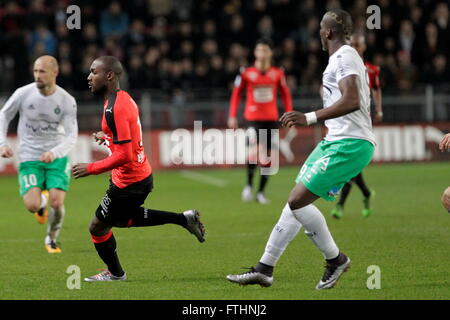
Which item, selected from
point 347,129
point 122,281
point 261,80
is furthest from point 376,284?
point 261,80

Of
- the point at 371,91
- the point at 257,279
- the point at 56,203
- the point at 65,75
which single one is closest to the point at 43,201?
the point at 56,203

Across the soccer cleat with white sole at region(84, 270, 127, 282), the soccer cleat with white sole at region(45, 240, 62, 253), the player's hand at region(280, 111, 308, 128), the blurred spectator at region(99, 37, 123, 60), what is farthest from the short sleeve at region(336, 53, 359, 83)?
the blurred spectator at region(99, 37, 123, 60)

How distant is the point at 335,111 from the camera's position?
6.82 m

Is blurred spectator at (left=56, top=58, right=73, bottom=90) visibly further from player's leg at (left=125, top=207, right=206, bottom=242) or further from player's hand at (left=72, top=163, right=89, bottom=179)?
player's hand at (left=72, top=163, right=89, bottom=179)

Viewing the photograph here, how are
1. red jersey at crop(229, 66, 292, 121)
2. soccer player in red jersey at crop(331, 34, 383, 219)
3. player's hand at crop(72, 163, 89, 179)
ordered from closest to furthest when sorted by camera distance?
player's hand at crop(72, 163, 89, 179), soccer player in red jersey at crop(331, 34, 383, 219), red jersey at crop(229, 66, 292, 121)

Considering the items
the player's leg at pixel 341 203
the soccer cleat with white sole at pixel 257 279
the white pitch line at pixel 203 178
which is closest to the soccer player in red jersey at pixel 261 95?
the player's leg at pixel 341 203

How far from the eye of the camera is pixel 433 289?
24.0 ft

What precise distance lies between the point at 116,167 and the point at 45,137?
2760 millimetres

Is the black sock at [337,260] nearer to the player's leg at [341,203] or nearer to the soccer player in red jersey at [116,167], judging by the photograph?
the soccer player in red jersey at [116,167]

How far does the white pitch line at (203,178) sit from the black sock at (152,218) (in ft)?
30.6

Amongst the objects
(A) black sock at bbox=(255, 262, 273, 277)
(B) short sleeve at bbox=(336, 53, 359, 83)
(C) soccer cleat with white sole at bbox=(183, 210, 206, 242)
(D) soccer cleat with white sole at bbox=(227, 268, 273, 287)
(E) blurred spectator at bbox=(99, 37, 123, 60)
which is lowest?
(D) soccer cleat with white sole at bbox=(227, 268, 273, 287)

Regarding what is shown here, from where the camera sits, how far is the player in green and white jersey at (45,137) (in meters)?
10.0

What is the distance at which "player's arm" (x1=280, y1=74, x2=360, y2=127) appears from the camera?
22.1ft

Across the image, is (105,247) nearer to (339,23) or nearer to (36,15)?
(339,23)
